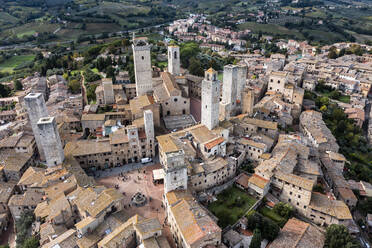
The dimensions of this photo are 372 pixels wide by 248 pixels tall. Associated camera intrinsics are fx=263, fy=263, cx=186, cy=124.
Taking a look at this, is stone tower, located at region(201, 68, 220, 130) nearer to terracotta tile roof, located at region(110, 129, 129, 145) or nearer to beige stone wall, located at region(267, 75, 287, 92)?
terracotta tile roof, located at region(110, 129, 129, 145)

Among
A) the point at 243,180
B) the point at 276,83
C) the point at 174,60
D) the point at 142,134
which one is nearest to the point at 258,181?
the point at 243,180

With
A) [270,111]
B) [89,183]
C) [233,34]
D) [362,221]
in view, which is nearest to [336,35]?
[233,34]

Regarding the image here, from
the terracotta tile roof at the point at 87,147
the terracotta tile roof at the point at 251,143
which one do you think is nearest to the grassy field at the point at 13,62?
the terracotta tile roof at the point at 87,147

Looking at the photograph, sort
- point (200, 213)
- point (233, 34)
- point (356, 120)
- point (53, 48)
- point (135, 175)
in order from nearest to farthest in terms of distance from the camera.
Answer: point (200, 213), point (135, 175), point (356, 120), point (53, 48), point (233, 34)

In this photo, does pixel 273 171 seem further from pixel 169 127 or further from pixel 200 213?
pixel 169 127

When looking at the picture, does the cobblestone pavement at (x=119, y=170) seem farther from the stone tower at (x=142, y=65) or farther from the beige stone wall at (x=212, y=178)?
the stone tower at (x=142, y=65)

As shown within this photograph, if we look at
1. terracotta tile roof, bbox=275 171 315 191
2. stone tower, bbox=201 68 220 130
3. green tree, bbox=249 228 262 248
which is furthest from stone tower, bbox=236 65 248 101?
green tree, bbox=249 228 262 248

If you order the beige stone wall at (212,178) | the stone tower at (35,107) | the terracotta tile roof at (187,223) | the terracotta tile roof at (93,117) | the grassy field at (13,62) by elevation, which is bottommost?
the beige stone wall at (212,178)
